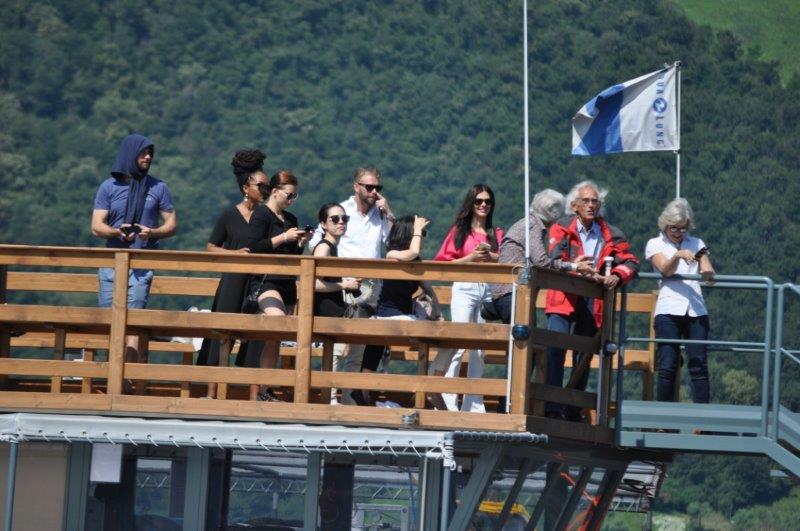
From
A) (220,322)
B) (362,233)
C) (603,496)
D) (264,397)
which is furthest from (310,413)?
(603,496)

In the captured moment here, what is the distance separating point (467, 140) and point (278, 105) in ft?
35.8

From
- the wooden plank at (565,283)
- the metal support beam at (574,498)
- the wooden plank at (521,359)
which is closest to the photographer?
the wooden plank at (521,359)

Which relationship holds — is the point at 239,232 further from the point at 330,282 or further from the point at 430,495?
the point at 430,495

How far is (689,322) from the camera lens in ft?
38.2

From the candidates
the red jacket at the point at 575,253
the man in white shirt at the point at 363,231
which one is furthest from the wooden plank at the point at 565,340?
the man in white shirt at the point at 363,231

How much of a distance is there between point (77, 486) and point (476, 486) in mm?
2763

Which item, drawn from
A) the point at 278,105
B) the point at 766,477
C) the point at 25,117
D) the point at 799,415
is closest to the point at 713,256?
the point at 766,477

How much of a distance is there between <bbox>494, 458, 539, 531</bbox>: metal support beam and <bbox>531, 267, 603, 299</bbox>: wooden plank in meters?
1.29

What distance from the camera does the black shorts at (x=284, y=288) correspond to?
11.0 metres

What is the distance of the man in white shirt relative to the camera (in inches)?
446

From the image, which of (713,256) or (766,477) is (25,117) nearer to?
(713,256)

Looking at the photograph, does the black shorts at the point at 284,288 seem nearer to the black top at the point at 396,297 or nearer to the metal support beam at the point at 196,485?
the black top at the point at 396,297

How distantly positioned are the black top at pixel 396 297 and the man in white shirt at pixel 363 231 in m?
0.29

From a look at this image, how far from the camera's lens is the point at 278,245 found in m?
10.9
